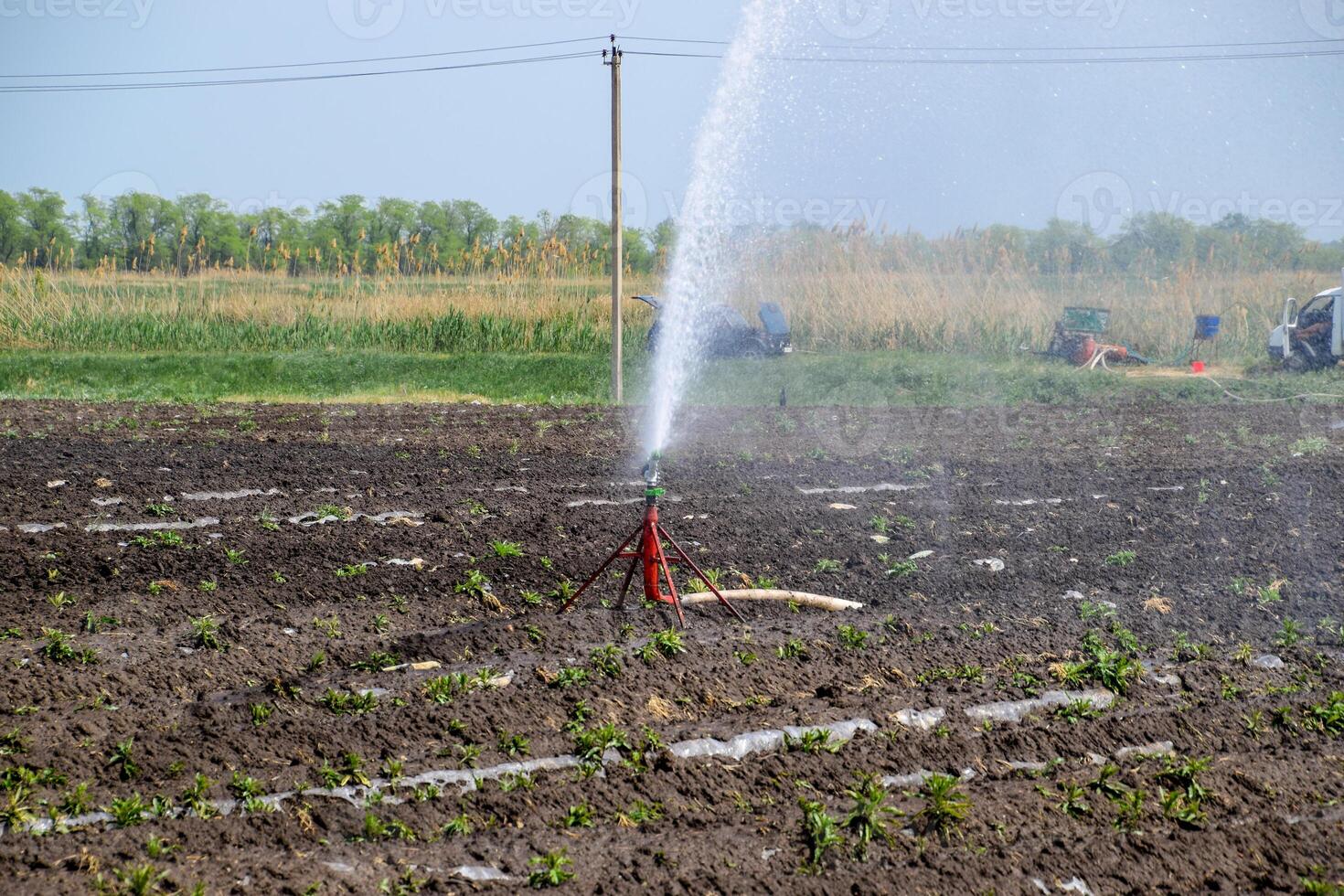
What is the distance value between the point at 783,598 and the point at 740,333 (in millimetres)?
16458

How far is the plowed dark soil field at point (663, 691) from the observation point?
3768 mm

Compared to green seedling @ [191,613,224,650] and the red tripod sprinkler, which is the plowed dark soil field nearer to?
green seedling @ [191,613,224,650]

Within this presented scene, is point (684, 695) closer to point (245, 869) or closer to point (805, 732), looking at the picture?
point (805, 732)

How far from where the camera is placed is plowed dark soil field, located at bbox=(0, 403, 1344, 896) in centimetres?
377

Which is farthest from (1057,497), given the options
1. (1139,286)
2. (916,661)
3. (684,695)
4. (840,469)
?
(1139,286)

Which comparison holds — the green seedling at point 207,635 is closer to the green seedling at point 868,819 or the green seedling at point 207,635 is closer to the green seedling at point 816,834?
the green seedling at point 816,834

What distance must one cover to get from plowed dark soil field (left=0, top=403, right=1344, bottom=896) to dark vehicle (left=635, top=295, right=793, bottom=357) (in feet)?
40.9

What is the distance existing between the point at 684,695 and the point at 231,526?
168 inches

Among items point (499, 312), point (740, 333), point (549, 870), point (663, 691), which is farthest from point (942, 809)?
point (499, 312)

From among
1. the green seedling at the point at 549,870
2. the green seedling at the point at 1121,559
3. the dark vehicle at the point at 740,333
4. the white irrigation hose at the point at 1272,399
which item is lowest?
the green seedling at the point at 549,870

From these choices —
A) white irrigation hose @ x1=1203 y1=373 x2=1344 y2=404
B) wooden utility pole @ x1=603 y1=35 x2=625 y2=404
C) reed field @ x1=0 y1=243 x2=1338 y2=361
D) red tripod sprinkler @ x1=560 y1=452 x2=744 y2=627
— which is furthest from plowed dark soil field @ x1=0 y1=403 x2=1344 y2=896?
reed field @ x1=0 y1=243 x2=1338 y2=361

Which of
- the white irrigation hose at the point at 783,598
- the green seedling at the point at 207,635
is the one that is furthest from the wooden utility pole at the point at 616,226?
the green seedling at the point at 207,635

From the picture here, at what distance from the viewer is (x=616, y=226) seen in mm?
17938

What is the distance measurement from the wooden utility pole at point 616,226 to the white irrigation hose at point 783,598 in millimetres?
11345
